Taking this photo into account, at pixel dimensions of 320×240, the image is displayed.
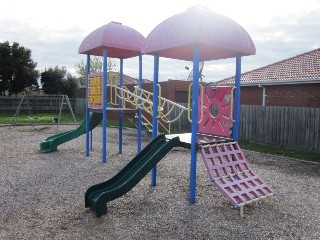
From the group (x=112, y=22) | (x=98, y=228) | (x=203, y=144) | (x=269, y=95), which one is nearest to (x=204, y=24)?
(x=203, y=144)

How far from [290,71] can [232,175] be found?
43.3 ft

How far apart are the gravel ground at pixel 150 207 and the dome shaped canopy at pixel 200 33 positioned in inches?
105

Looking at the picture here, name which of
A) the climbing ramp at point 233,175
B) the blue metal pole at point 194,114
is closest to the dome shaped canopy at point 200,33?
the blue metal pole at point 194,114

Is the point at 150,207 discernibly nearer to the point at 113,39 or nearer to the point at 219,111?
the point at 219,111

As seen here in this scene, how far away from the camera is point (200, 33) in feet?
15.7

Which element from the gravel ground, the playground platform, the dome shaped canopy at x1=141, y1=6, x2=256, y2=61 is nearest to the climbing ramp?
the playground platform

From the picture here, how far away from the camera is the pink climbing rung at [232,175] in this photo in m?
4.98

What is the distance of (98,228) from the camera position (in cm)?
416

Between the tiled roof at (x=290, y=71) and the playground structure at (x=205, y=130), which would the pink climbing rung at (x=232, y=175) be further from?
the tiled roof at (x=290, y=71)

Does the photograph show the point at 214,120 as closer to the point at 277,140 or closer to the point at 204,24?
the point at 204,24

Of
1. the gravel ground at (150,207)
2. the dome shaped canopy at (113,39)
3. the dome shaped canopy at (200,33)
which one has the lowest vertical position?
the gravel ground at (150,207)

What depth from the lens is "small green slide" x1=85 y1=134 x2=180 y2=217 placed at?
4.63 meters

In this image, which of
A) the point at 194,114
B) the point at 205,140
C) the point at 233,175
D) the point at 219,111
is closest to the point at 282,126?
the point at 219,111

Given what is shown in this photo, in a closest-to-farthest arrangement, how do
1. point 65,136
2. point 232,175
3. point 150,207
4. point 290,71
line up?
point 150,207, point 232,175, point 65,136, point 290,71
